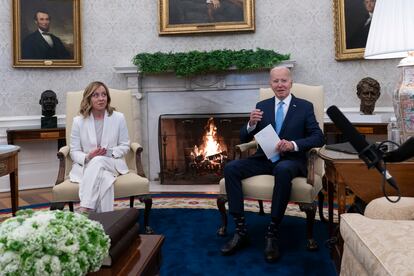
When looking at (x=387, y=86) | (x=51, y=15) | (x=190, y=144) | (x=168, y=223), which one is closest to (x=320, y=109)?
(x=168, y=223)

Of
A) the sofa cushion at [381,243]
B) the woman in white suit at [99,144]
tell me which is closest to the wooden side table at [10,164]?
the woman in white suit at [99,144]

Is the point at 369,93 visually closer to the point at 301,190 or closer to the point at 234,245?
the point at 301,190

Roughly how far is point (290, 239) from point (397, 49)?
1645 mm

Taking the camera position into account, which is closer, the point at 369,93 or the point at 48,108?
the point at 369,93

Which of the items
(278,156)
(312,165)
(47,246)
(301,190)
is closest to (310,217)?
(301,190)

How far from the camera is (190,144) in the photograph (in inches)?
234

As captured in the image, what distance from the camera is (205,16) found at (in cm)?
580

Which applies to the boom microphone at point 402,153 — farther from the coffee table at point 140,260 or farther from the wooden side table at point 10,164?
the wooden side table at point 10,164

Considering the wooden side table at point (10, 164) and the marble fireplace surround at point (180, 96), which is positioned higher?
the marble fireplace surround at point (180, 96)

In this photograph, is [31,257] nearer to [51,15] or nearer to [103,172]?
[103,172]

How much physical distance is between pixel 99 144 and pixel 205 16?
114 inches

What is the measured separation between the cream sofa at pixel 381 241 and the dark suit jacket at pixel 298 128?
4.02 feet

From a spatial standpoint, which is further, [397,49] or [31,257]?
[397,49]

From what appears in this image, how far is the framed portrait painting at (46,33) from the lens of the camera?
5652mm
